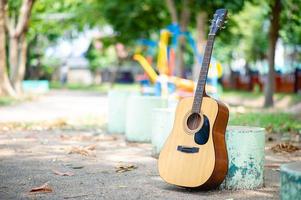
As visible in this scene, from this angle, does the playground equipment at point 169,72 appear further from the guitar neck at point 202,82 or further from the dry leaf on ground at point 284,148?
the guitar neck at point 202,82

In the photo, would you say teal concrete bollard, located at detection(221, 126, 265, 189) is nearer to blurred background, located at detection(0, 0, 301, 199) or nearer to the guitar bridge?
blurred background, located at detection(0, 0, 301, 199)

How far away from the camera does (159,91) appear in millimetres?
19156

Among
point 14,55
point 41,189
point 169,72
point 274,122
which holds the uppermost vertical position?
point 14,55

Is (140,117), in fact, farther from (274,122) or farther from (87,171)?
(274,122)

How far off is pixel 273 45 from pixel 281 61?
35.5m

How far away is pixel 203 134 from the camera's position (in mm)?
5445

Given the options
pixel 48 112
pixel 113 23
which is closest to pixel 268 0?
pixel 48 112

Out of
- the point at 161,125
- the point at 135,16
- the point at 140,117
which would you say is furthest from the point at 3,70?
the point at 161,125

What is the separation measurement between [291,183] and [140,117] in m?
5.38

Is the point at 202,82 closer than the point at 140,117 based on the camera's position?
Yes

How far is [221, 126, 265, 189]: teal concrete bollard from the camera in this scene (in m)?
5.52

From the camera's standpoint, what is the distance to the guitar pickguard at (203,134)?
17.8ft

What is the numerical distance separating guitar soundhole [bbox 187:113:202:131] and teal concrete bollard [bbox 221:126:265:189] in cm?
30

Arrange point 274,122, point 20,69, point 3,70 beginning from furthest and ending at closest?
point 20,69, point 3,70, point 274,122
